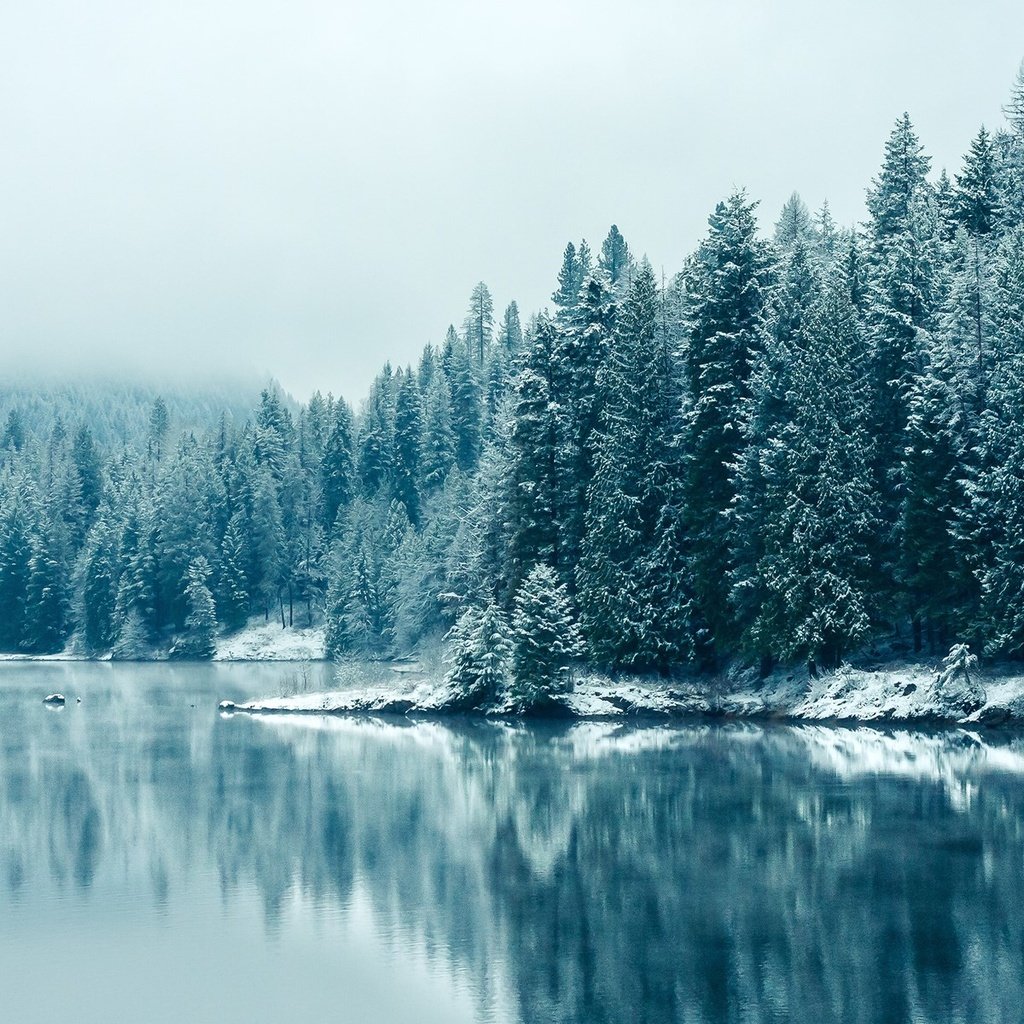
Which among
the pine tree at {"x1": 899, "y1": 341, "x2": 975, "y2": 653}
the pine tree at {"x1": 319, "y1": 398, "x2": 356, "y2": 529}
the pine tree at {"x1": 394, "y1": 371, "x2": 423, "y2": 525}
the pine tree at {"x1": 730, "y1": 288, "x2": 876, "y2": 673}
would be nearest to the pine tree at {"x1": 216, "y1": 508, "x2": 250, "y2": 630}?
the pine tree at {"x1": 319, "y1": 398, "x2": 356, "y2": 529}

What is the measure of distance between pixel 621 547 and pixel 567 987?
41105 millimetres

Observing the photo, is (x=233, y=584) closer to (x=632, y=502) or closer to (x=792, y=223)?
(x=792, y=223)

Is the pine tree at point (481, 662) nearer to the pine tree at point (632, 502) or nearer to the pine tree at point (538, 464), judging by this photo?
the pine tree at point (632, 502)

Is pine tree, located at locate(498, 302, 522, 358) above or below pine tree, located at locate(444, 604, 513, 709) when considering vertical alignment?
above

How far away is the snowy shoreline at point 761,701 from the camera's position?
50.7 metres

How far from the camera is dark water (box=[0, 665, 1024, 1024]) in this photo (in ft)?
65.2

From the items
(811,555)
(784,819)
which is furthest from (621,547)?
(784,819)

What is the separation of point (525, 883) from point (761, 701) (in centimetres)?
3151

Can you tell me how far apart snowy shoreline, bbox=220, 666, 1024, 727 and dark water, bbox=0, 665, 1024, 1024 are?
142 inches

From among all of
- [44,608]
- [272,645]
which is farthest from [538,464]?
[44,608]

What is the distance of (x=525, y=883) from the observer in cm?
2709

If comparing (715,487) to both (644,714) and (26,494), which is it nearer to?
(644,714)

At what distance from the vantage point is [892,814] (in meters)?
32.9

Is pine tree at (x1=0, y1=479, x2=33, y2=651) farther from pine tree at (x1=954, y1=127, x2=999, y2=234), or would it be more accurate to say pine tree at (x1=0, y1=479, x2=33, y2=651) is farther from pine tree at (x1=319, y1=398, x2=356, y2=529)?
pine tree at (x1=954, y1=127, x2=999, y2=234)
